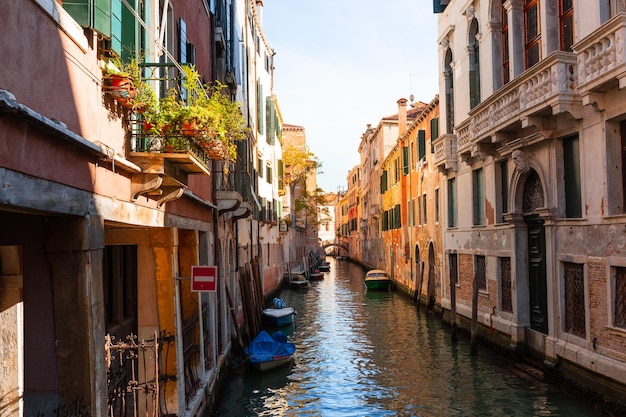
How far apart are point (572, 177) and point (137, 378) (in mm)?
7515

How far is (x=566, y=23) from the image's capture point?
32.6ft

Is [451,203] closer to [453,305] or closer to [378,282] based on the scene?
[453,305]

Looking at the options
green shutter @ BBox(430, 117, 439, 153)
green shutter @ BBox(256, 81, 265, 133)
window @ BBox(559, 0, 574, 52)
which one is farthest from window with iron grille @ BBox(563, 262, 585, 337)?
green shutter @ BBox(256, 81, 265, 133)

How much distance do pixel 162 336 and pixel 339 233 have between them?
65.8m

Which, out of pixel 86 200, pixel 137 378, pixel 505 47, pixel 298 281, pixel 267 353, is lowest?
pixel 298 281

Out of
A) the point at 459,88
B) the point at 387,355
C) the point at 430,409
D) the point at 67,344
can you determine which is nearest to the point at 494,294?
the point at 387,355

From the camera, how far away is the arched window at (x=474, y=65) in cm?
1423

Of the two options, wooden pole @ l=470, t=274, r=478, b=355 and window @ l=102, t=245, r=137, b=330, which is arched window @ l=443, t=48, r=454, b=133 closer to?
wooden pole @ l=470, t=274, r=478, b=355

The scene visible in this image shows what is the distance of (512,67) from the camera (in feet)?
38.6

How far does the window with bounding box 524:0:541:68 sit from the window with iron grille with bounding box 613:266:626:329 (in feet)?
15.5

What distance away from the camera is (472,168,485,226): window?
1402 cm

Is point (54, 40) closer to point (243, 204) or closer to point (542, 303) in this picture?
point (243, 204)

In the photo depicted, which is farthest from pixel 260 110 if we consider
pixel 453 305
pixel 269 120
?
pixel 453 305

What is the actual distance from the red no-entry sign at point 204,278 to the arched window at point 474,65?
31.0 ft
